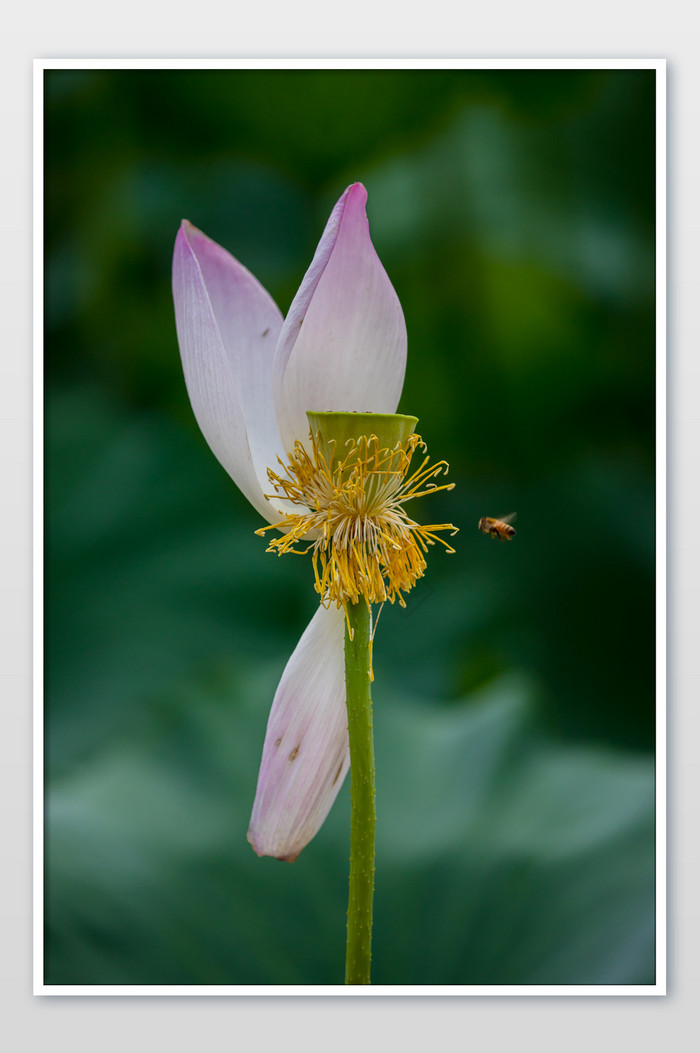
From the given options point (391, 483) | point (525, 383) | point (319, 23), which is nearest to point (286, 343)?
point (391, 483)

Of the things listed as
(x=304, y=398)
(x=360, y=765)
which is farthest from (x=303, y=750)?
(x=304, y=398)

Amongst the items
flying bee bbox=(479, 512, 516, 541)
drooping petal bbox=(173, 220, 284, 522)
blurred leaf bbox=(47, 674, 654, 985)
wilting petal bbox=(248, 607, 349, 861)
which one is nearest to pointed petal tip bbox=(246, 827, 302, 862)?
wilting petal bbox=(248, 607, 349, 861)

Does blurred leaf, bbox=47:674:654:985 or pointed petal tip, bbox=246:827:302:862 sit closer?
pointed petal tip, bbox=246:827:302:862

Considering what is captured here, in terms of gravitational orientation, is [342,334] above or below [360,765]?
above

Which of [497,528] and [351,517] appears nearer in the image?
[351,517]

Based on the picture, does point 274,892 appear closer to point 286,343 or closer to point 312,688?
point 312,688

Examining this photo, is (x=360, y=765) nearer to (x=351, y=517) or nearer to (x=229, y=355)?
(x=351, y=517)

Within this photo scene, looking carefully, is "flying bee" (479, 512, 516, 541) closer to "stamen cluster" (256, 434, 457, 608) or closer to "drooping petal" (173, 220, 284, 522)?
"stamen cluster" (256, 434, 457, 608)
